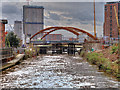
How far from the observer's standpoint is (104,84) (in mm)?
16531

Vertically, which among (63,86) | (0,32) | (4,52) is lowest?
(63,86)

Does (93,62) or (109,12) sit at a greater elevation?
(109,12)

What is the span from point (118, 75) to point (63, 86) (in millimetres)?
6070

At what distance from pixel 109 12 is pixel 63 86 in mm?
112573

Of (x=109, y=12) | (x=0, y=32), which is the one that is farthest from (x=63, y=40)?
(x=109, y=12)

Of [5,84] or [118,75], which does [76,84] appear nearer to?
[118,75]

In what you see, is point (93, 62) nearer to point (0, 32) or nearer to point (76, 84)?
point (76, 84)

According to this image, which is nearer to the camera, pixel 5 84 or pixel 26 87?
pixel 26 87

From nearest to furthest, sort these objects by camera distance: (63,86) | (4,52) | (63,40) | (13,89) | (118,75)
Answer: (13,89)
(63,86)
(118,75)
(4,52)
(63,40)

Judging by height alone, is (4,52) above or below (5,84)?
above

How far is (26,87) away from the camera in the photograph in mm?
15586

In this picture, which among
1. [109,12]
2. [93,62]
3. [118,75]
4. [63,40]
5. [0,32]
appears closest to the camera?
[118,75]

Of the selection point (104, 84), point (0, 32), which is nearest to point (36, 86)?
point (104, 84)

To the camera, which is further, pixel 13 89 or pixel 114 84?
pixel 114 84
